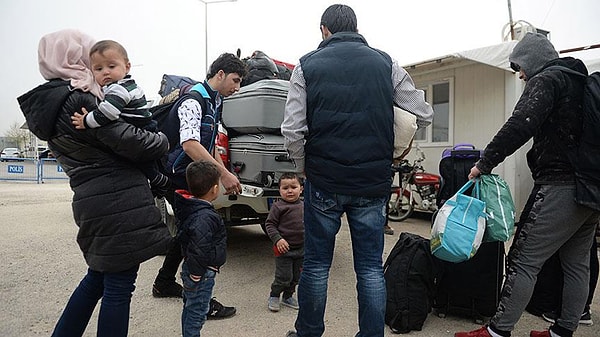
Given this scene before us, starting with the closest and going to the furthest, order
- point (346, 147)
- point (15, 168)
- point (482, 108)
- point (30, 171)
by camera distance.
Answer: point (346, 147), point (482, 108), point (15, 168), point (30, 171)

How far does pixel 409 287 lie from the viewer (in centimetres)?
300

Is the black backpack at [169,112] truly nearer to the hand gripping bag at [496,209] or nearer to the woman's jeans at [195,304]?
the woman's jeans at [195,304]

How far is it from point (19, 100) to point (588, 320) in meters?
3.84

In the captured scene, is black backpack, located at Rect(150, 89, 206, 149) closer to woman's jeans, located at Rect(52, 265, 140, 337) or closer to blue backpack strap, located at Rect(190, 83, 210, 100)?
blue backpack strap, located at Rect(190, 83, 210, 100)

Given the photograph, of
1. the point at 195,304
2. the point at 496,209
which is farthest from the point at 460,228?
the point at 195,304

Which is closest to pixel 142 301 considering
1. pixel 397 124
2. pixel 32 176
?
pixel 397 124

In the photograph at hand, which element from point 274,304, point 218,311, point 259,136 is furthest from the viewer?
point 259,136

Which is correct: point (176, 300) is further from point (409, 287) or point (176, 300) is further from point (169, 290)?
point (409, 287)

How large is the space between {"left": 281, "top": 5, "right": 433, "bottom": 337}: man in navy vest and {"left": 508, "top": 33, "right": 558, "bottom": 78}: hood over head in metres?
0.86

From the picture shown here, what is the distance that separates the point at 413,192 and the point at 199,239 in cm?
636

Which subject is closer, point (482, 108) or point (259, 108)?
point (259, 108)

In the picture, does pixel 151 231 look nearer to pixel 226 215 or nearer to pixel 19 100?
pixel 19 100

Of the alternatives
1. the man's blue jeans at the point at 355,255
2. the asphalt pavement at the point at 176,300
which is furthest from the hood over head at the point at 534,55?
the asphalt pavement at the point at 176,300

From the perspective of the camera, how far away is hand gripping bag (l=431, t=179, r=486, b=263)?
2.66 metres
